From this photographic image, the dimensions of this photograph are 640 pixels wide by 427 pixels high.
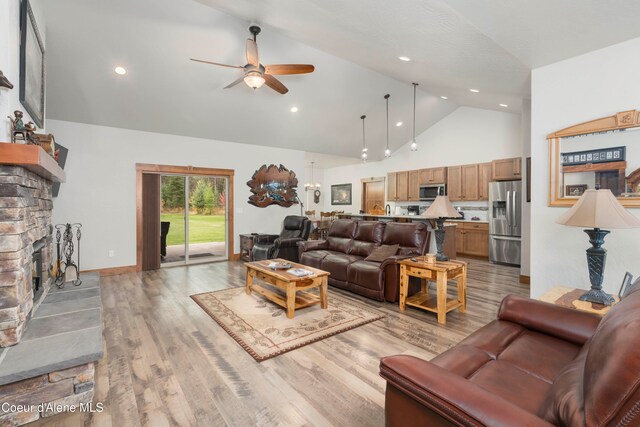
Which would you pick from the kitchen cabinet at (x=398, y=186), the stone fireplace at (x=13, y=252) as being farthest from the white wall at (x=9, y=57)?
the kitchen cabinet at (x=398, y=186)

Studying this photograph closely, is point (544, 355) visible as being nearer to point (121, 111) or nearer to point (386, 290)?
point (386, 290)

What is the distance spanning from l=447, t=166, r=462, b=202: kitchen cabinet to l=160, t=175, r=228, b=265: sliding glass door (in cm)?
547

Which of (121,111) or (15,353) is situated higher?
(121,111)

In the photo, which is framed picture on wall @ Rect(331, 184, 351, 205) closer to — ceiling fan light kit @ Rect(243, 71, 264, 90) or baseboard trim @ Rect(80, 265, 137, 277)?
baseboard trim @ Rect(80, 265, 137, 277)

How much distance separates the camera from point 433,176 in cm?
791

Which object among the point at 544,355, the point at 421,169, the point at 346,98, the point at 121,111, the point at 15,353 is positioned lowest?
the point at 15,353

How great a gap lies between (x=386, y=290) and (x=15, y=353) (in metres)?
3.38

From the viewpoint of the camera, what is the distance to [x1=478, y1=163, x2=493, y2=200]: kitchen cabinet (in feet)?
22.5

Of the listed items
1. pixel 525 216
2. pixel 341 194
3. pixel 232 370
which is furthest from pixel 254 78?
pixel 341 194

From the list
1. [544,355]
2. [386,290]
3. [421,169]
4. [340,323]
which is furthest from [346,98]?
[544,355]

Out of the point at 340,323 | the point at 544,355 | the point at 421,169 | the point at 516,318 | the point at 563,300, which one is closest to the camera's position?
the point at 544,355

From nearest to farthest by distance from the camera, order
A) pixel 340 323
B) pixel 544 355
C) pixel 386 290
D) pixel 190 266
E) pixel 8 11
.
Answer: pixel 544 355 < pixel 8 11 < pixel 340 323 < pixel 386 290 < pixel 190 266

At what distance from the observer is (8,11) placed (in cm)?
201

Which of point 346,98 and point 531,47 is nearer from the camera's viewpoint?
point 531,47
